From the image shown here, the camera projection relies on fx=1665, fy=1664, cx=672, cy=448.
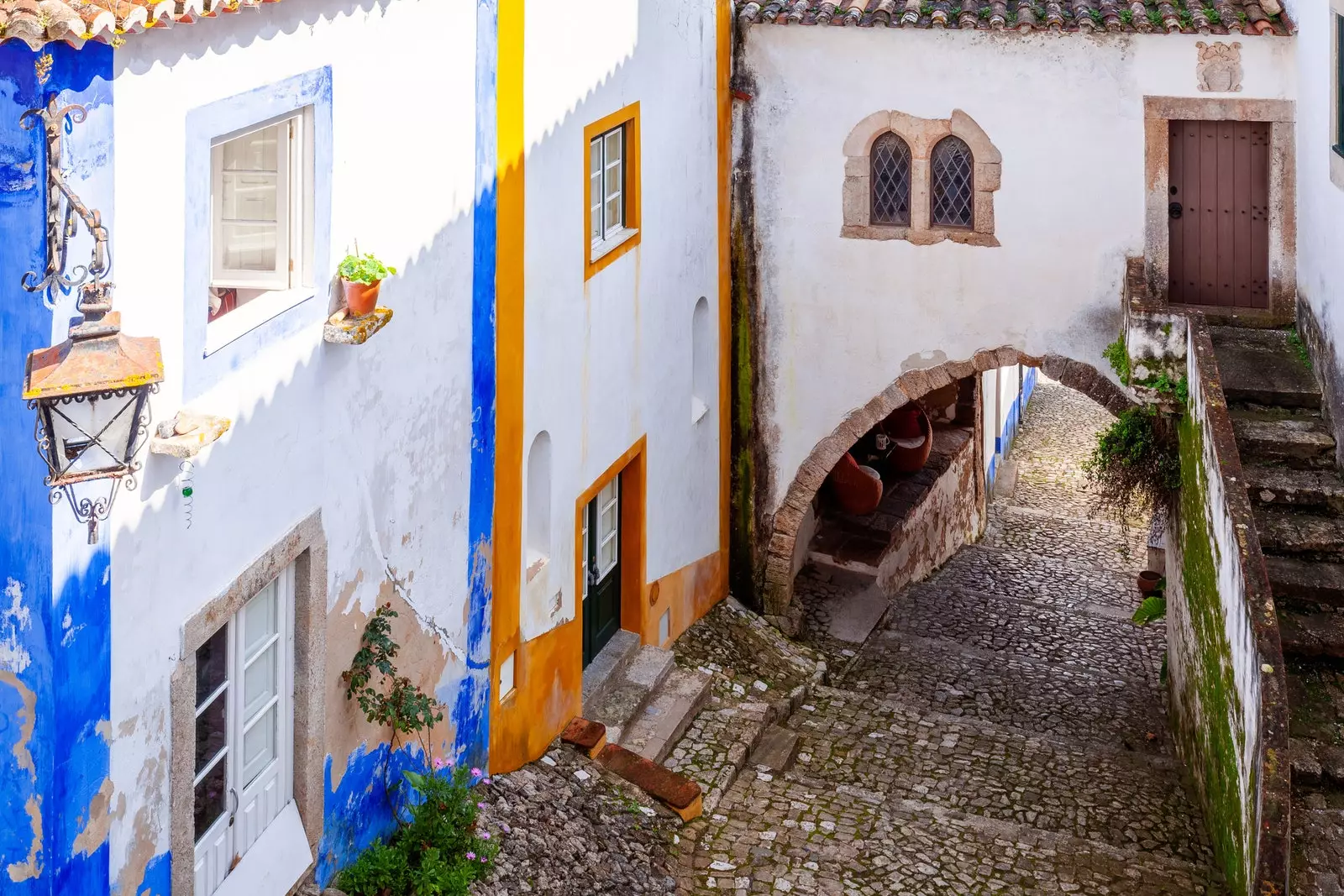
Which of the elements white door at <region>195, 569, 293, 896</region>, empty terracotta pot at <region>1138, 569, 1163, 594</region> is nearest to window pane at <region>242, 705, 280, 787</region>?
white door at <region>195, 569, 293, 896</region>

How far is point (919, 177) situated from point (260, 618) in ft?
24.5

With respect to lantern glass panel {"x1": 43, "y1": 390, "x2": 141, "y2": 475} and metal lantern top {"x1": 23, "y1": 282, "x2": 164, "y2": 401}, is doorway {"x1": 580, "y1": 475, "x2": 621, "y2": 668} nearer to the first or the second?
lantern glass panel {"x1": 43, "y1": 390, "x2": 141, "y2": 475}

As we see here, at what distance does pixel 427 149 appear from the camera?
8.23 m

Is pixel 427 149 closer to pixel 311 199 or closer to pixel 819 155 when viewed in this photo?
pixel 311 199

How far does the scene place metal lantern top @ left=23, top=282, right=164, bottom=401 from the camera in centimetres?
529

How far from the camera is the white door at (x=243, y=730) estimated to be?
6.95 meters

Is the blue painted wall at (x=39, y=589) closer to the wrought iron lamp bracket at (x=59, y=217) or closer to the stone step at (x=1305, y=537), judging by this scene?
the wrought iron lamp bracket at (x=59, y=217)

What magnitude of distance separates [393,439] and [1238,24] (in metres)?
7.29

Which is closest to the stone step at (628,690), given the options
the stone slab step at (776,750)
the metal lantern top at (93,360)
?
the stone slab step at (776,750)

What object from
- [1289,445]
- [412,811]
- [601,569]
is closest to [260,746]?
[412,811]

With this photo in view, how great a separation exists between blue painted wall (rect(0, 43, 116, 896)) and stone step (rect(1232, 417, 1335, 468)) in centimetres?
742

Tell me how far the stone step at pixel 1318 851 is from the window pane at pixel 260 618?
5.01 meters

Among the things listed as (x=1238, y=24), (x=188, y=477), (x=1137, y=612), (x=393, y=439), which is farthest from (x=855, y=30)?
(x=188, y=477)

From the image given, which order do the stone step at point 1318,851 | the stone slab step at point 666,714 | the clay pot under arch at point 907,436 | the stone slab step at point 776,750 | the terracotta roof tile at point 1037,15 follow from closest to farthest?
the stone step at point 1318,851 < the stone slab step at point 666,714 < the stone slab step at point 776,750 < the terracotta roof tile at point 1037,15 < the clay pot under arch at point 907,436
